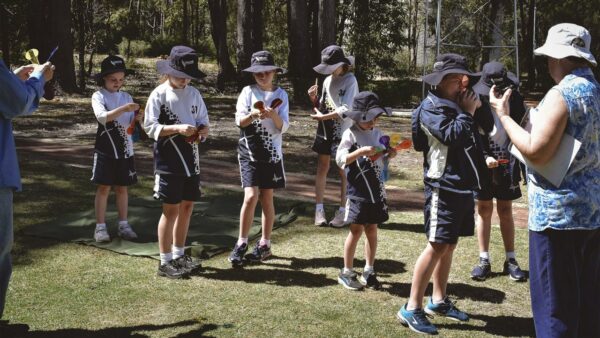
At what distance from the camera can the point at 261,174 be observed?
6.35 m

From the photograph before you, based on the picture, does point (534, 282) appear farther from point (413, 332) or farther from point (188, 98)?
point (188, 98)

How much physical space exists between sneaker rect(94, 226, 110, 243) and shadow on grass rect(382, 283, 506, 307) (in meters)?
2.84

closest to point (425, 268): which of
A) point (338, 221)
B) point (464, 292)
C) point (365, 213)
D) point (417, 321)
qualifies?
point (417, 321)

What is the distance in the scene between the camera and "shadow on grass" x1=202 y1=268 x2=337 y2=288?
5.92 m

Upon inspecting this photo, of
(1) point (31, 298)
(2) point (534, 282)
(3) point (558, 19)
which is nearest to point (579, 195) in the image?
(2) point (534, 282)

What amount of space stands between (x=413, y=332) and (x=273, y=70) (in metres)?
2.71

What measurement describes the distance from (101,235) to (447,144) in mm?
3793

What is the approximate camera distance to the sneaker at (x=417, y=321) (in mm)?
4836

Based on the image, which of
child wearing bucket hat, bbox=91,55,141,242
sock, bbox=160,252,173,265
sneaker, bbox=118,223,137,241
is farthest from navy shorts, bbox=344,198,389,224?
sneaker, bbox=118,223,137,241

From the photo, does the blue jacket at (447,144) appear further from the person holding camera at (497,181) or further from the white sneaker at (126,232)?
the white sneaker at (126,232)

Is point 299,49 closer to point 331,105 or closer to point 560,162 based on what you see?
point 331,105

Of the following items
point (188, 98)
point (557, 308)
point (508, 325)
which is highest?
point (188, 98)

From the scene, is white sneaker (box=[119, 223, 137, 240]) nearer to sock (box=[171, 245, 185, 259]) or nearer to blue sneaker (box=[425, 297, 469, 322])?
sock (box=[171, 245, 185, 259])

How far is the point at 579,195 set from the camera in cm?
369
